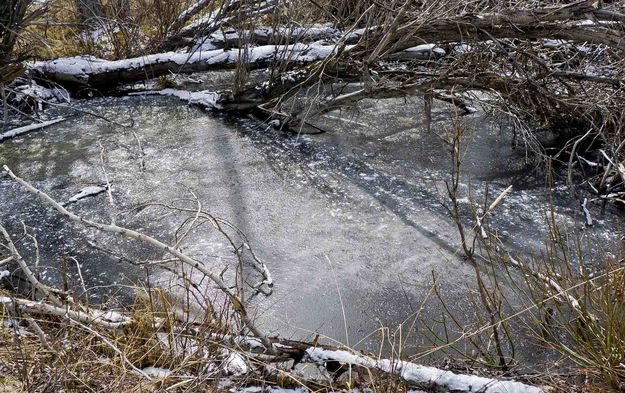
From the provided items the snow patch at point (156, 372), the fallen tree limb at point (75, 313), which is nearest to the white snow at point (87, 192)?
the fallen tree limb at point (75, 313)

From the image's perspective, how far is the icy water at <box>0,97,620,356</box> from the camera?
451 centimetres

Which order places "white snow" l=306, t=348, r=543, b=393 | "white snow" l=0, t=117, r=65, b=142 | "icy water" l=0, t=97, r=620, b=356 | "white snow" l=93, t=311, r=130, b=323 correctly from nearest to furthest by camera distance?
"white snow" l=306, t=348, r=543, b=393 → "white snow" l=93, t=311, r=130, b=323 → "icy water" l=0, t=97, r=620, b=356 → "white snow" l=0, t=117, r=65, b=142

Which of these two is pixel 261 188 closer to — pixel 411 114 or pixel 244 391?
pixel 411 114

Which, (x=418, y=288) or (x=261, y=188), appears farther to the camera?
(x=261, y=188)

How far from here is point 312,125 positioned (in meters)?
7.10

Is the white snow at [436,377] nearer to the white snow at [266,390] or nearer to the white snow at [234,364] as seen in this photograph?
the white snow at [266,390]

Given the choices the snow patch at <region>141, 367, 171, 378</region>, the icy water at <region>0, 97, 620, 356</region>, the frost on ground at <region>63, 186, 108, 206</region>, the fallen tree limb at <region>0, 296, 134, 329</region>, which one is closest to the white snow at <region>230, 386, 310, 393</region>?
the snow patch at <region>141, 367, 171, 378</region>

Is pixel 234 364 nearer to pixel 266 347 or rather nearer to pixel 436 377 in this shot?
pixel 266 347

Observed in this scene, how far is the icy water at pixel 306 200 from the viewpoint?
4.51 meters

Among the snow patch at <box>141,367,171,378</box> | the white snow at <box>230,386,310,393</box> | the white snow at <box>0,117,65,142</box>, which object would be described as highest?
the white snow at <box>0,117,65,142</box>

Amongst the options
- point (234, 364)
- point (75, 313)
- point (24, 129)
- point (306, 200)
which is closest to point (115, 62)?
point (24, 129)

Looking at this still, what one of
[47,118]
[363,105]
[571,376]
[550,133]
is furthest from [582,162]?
[47,118]

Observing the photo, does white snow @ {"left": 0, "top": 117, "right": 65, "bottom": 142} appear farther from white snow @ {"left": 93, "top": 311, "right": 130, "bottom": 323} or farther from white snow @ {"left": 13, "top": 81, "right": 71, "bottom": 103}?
white snow @ {"left": 93, "top": 311, "right": 130, "bottom": 323}

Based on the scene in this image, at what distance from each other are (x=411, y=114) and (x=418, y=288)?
3.17 metres
